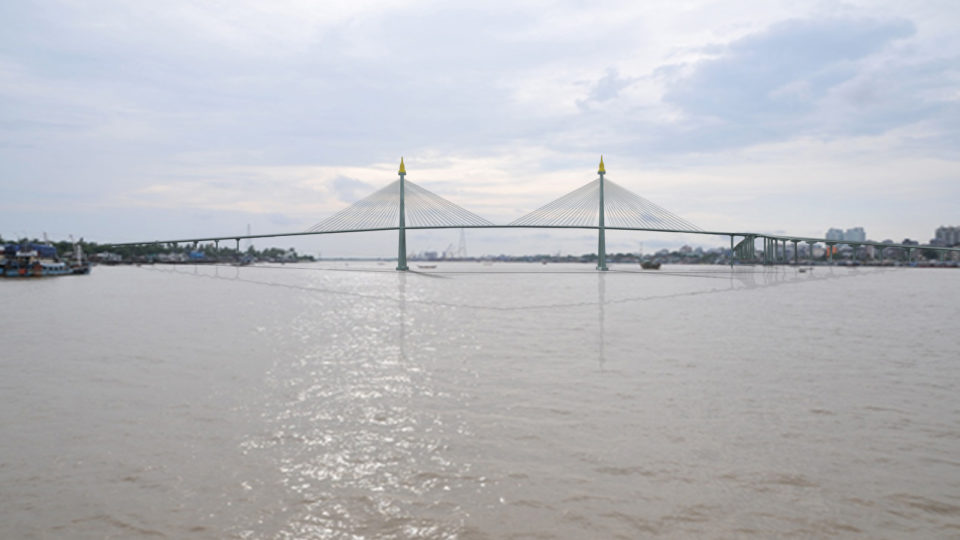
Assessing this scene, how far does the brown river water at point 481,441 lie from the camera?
4879 millimetres

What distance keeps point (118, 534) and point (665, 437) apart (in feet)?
19.0

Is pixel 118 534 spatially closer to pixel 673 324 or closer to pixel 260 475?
pixel 260 475

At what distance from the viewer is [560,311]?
87.7 feet

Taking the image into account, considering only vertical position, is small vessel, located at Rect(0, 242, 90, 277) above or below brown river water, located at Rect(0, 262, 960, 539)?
above

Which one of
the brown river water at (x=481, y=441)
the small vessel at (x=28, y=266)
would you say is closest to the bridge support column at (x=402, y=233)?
the small vessel at (x=28, y=266)

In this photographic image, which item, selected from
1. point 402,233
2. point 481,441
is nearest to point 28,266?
point 402,233

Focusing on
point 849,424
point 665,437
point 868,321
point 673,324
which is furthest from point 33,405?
point 868,321

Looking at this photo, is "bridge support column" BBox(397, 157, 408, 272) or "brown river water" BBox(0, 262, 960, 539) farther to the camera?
"bridge support column" BBox(397, 157, 408, 272)

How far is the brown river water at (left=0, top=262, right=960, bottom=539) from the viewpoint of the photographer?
488 centimetres

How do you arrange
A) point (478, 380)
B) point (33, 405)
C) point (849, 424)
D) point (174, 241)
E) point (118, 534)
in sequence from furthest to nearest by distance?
1. point (174, 241)
2. point (478, 380)
3. point (33, 405)
4. point (849, 424)
5. point (118, 534)

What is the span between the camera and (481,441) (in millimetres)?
6926

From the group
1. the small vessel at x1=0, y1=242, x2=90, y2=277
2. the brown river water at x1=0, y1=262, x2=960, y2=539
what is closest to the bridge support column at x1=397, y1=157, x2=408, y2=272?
the small vessel at x1=0, y1=242, x2=90, y2=277

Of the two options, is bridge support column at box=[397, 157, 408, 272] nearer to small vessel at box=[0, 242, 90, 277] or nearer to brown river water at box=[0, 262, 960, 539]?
small vessel at box=[0, 242, 90, 277]

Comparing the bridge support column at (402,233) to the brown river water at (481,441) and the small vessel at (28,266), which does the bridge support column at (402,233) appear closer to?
the small vessel at (28,266)
